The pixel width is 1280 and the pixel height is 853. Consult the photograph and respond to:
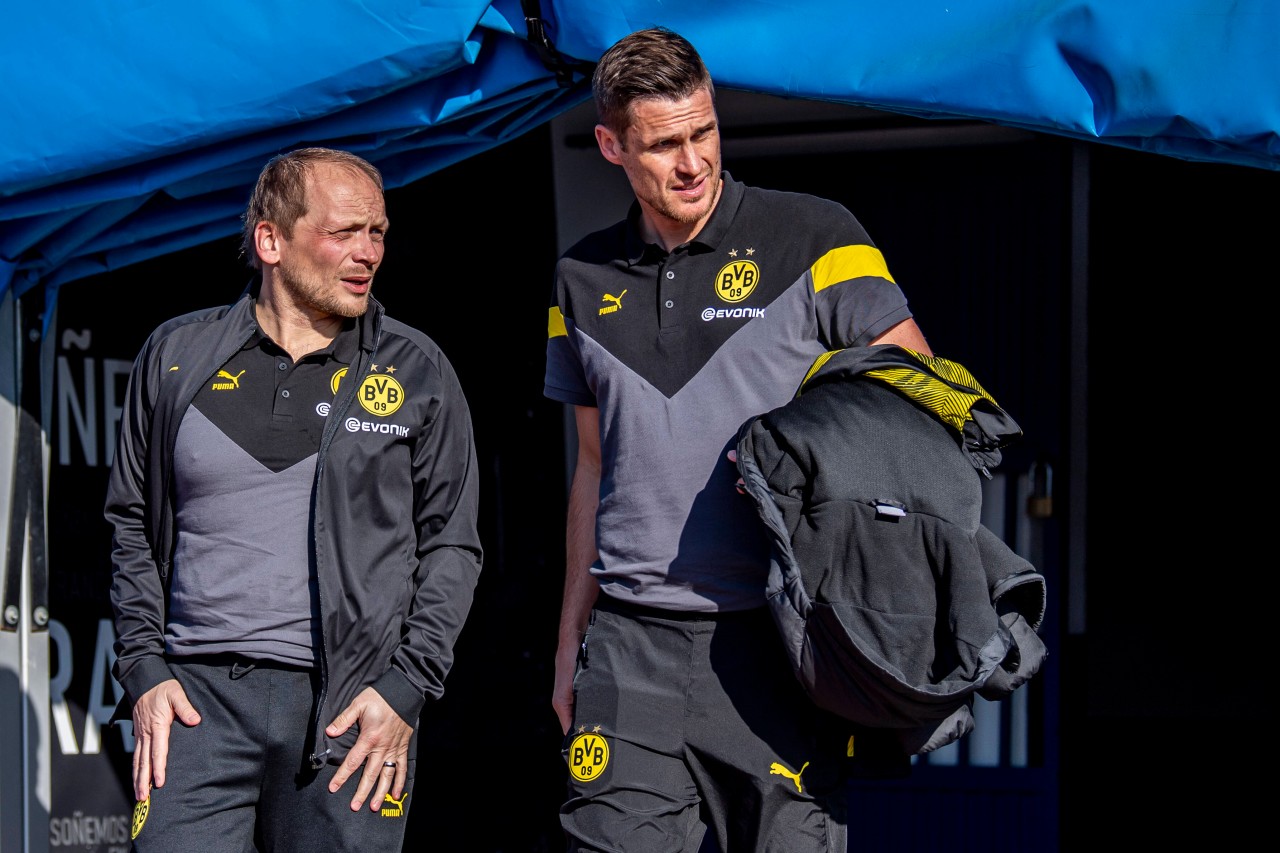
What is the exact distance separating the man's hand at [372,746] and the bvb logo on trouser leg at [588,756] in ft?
0.96

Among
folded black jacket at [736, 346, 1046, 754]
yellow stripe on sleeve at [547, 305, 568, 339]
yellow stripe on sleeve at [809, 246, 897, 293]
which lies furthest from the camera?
yellow stripe on sleeve at [547, 305, 568, 339]

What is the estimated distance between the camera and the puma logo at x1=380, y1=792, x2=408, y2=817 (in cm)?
228

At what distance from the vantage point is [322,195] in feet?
7.80

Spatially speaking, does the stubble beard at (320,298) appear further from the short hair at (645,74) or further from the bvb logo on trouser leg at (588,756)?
the bvb logo on trouser leg at (588,756)

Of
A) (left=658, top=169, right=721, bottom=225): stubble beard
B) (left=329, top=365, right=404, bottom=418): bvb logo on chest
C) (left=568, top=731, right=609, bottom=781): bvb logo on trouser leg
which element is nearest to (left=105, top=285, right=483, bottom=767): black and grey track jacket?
(left=329, top=365, right=404, bottom=418): bvb logo on chest

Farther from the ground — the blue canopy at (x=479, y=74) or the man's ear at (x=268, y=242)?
the blue canopy at (x=479, y=74)

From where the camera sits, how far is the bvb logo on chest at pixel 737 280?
7.21 feet

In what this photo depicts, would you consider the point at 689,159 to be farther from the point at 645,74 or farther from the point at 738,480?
the point at 738,480

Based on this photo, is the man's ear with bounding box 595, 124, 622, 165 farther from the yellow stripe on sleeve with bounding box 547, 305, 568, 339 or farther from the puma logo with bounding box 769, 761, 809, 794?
the puma logo with bounding box 769, 761, 809, 794

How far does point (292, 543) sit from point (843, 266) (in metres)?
1.00

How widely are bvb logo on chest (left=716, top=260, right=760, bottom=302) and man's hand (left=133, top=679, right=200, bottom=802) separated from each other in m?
1.09

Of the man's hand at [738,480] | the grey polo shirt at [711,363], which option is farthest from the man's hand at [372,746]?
the man's hand at [738,480]

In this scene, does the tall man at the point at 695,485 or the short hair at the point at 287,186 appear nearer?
the tall man at the point at 695,485

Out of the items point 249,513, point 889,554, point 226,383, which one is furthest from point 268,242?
point 889,554
